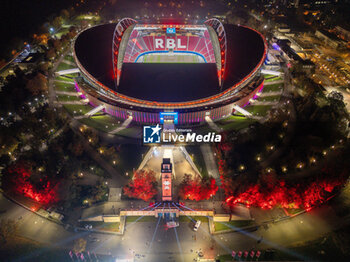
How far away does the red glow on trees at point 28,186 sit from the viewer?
42.3m

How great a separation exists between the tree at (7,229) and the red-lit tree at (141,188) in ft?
54.8

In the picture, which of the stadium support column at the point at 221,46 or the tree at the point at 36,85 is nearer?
the stadium support column at the point at 221,46

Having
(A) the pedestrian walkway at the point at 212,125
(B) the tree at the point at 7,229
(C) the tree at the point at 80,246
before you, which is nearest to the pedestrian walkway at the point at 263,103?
(A) the pedestrian walkway at the point at 212,125

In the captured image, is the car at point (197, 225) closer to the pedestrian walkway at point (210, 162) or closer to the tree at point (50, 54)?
the pedestrian walkway at point (210, 162)

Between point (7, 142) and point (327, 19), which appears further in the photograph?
point (327, 19)

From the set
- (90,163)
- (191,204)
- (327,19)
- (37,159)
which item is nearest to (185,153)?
(191,204)

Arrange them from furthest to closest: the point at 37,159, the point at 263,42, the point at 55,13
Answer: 1. the point at 55,13
2. the point at 263,42
3. the point at 37,159

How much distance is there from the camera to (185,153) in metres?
49.6

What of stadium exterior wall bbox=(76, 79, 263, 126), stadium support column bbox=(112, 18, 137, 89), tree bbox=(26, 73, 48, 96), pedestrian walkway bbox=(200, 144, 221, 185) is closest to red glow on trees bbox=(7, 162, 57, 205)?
stadium exterior wall bbox=(76, 79, 263, 126)

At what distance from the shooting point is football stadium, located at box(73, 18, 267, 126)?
5697 cm

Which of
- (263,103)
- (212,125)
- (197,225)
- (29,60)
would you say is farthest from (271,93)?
(29,60)

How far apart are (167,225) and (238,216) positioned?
1135cm

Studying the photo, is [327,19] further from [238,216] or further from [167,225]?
[167,225]

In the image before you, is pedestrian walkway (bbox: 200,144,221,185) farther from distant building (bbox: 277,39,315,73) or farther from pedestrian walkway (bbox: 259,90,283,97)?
distant building (bbox: 277,39,315,73)
